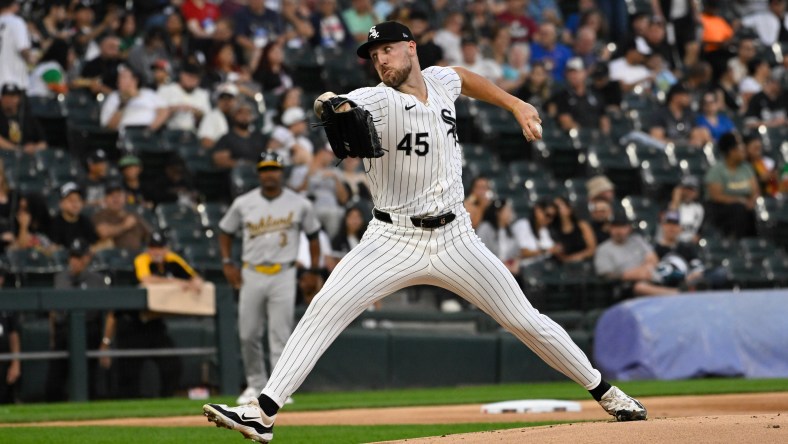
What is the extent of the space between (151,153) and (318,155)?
1708 mm

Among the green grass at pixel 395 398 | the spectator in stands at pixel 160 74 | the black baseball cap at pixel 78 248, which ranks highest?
the spectator in stands at pixel 160 74

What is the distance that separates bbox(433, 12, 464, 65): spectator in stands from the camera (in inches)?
687

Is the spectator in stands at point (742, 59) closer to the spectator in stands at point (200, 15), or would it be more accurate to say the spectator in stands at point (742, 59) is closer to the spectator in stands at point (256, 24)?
the spectator in stands at point (256, 24)

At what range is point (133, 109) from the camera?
1469 centimetres

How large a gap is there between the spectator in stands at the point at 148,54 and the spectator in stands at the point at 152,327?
3.18 meters

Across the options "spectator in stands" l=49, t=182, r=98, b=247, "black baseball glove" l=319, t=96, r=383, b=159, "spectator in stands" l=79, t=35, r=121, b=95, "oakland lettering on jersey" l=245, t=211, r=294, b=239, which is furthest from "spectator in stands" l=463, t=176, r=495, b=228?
"black baseball glove" l=319, t=96, r=383, b=159

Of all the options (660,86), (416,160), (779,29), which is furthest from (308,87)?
(416,160)

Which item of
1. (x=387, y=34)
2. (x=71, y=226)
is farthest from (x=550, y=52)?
(x=387, y=34)

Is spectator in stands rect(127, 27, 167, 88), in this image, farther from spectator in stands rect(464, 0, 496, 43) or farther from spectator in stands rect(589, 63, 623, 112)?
spectator in stands rect(589, 63, 623, 112)

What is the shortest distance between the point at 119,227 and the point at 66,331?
1.76m

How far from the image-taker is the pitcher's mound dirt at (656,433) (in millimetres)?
5605

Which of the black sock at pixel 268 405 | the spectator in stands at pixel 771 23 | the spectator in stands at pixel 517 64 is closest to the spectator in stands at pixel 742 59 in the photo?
the spectator in stands at pixel 771 23

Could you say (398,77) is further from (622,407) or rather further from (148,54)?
(148,54)

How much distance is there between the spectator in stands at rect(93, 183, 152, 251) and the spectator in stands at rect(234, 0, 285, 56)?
426cm
